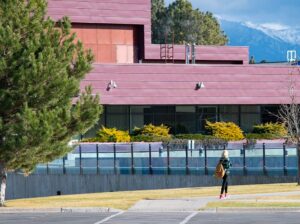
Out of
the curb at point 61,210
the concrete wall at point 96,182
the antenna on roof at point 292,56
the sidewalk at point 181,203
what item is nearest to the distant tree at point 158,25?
the antenna on roof at point 292,56

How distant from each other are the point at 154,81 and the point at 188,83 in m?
2.55

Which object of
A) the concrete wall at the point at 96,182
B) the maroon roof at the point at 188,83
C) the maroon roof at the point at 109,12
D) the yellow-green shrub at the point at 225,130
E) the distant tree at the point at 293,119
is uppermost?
the maroon roof at the point at 109,12

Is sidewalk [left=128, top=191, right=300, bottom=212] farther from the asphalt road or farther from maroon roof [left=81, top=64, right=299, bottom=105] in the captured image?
maroon roof [left=81, top=64, right=299, bottom=105]

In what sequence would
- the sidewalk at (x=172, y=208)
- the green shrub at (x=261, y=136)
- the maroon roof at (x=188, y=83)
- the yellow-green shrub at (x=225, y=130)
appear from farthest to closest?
the yellow-green shrub at (x=225, y=130) → the maroon roof at (x=188, y=83) → the green shrub at (x=261, y=136) → the sidewalk at (x=172, y=208)

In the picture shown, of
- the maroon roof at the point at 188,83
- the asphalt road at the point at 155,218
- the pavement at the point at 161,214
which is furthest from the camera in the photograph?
the maroon roof at the point at 188,83

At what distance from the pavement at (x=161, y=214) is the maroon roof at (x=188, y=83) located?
124 feet

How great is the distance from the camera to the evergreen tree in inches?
1328

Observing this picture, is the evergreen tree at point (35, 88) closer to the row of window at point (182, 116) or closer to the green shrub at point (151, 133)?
the green shrub at point (151, 133)

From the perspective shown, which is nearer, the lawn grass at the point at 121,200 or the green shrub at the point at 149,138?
the lawn grass at the point at 121,200

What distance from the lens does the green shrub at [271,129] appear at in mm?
70562

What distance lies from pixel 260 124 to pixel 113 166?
28.3m

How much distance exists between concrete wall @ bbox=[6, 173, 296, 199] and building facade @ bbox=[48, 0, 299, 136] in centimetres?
Answer: 1933

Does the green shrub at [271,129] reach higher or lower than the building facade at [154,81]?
lower

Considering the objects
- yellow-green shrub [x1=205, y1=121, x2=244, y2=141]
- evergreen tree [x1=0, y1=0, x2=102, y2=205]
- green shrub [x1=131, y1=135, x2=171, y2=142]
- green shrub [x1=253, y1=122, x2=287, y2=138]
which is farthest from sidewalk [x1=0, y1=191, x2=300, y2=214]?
yellow-green shrub [x1=205, y1=121, x2=244, y2=141]
